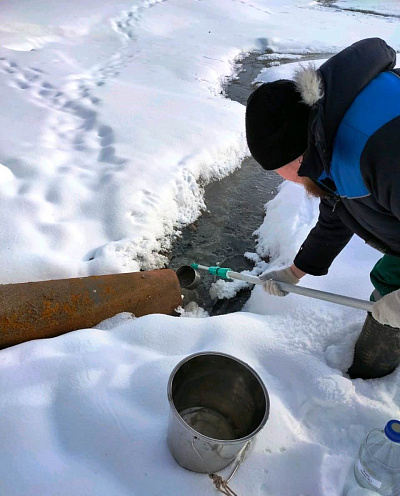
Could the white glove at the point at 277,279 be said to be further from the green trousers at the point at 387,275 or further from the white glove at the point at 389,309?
the white glove at the point at 389,309

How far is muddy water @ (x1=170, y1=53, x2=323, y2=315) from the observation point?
2.82 meters

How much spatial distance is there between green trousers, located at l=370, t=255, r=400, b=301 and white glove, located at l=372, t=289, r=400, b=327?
0.86 feet

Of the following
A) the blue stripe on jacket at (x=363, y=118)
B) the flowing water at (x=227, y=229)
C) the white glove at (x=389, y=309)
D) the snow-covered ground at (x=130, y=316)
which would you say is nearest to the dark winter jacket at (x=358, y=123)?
the blue stripe on jacket at (x=363, y=118)

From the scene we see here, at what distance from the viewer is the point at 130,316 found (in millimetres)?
2240

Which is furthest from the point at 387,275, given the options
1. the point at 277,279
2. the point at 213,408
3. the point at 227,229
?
the point at 227,229

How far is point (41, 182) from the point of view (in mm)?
3090

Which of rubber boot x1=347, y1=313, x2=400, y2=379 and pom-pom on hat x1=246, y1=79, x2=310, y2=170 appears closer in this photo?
pom-pom on hat x1=246, y1=79, x2=310, y2=170

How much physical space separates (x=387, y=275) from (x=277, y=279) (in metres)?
0.60

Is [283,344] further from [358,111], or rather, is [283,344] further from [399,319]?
[358,111]

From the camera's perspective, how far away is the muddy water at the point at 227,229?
9.24ft

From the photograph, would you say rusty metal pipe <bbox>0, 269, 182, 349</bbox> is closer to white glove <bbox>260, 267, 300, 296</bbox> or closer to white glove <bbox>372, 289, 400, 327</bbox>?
white glove <bbox>260, 267, 300, 296</bbox>

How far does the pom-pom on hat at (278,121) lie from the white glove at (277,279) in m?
0.88

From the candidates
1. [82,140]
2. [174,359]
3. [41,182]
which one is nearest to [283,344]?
[174,359]

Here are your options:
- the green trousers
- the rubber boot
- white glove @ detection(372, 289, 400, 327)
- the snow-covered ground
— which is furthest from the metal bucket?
the green trousers
